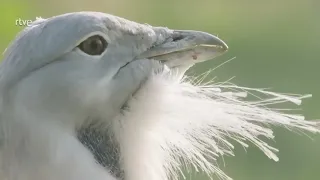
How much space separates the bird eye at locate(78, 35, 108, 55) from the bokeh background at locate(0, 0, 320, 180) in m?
1.89

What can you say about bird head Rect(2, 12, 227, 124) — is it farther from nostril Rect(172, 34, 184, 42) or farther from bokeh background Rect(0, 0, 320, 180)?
bokeh background Rect(0, 0, 320, 180)

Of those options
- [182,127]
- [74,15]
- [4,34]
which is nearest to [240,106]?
[182,127]

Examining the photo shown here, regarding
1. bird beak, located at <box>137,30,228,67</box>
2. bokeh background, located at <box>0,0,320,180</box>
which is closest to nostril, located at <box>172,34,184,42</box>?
bird beak, located at <box>137,30,228,67</box>

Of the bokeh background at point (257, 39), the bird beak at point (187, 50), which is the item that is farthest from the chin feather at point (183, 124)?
the bokeh background at point (257, 39)

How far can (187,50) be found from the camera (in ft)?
4.94

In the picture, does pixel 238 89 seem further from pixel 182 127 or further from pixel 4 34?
pixel 4 34

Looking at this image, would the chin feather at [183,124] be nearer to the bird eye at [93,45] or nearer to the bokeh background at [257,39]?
the bird eye at [93,45]

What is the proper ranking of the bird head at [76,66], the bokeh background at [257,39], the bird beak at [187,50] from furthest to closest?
the bokeh background at [257,39] < the bird beak at [187,50] < the bird head at [76,66]

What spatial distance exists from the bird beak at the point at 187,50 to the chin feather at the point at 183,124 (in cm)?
3

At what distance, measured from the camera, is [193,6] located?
547 cm

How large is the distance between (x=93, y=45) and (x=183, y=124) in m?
0.20

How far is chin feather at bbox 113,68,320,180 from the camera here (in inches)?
56.7

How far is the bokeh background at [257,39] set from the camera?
3.38m

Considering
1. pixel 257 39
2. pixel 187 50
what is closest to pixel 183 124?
pixel 187 50
